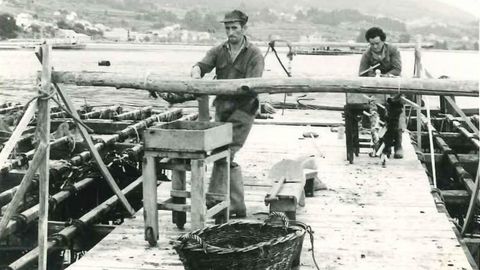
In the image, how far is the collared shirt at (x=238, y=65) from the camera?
21.4 ft

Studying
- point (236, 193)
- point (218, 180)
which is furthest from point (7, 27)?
point (218, 180)

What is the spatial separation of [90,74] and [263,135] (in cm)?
699

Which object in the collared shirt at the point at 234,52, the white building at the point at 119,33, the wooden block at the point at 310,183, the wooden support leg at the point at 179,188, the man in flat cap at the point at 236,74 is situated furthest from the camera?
the white building at the point at 119,33

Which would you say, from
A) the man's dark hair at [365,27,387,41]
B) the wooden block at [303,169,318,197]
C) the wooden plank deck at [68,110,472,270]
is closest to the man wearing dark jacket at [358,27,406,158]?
the man's dark hair at [365,27,387,41]

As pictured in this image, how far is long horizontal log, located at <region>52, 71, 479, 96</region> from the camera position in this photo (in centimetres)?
530

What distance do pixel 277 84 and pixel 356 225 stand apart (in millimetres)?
1807

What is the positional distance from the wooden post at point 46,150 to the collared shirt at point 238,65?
1.82 m

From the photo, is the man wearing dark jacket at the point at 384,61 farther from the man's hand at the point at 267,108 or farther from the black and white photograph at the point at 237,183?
the man's hand at the point at 267,108

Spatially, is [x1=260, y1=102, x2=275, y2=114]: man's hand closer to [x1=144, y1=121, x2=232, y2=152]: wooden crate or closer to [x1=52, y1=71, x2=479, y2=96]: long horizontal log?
[x1=52, y1=71, x2=479, y2=96]: long horizontal log

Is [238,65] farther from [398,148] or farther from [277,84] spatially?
[398,148]

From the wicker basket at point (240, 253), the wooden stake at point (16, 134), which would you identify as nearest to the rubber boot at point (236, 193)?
the wicker basket at point (240, 253)

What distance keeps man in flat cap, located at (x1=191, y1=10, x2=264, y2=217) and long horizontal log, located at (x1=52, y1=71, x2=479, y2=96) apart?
0.64 metres

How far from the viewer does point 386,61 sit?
9836 millimetres

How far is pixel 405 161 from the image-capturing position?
9.95 m
